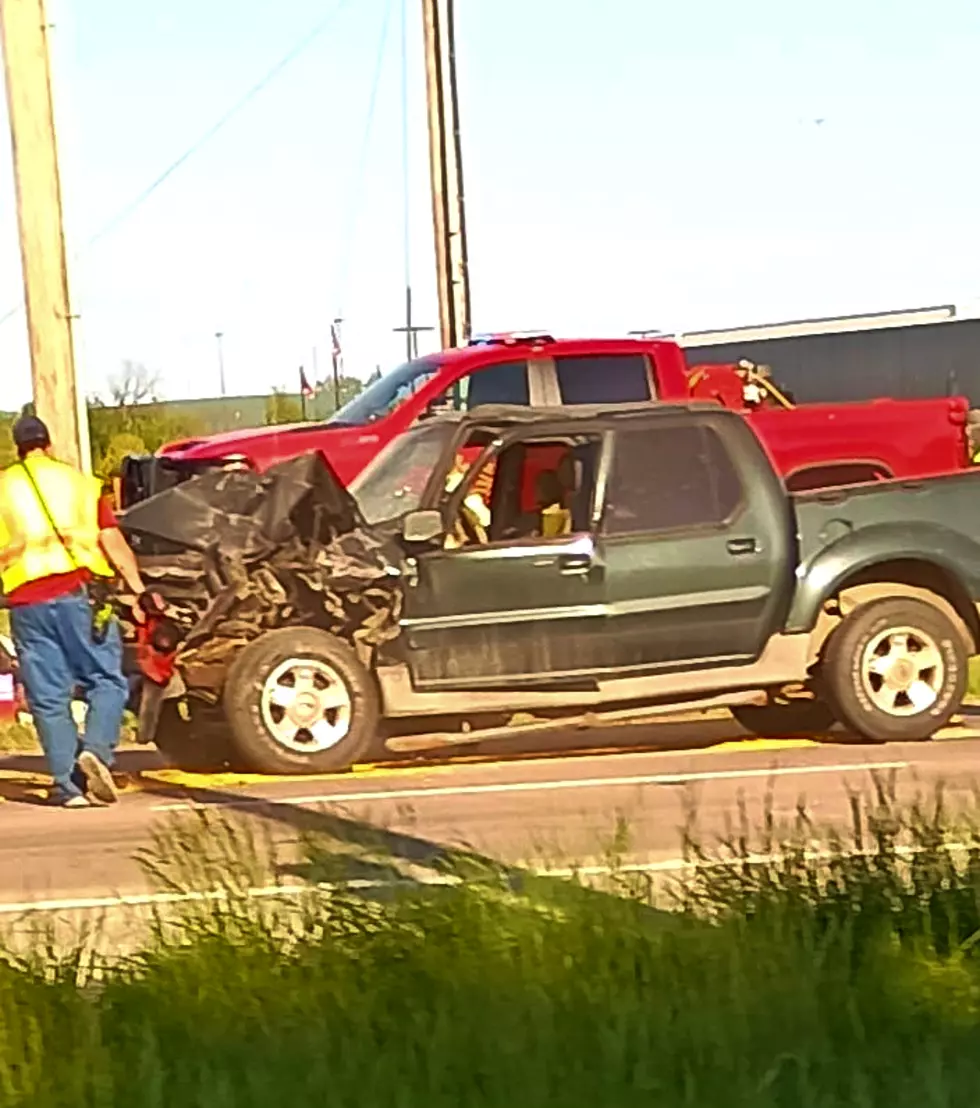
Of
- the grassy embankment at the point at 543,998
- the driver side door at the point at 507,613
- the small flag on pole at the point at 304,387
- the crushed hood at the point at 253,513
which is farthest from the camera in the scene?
the small flag on pole at the point at 304,387

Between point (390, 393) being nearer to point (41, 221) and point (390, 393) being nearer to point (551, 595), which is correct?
point (41, 221)

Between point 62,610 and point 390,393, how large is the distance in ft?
23.1

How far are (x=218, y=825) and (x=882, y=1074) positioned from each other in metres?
3.00

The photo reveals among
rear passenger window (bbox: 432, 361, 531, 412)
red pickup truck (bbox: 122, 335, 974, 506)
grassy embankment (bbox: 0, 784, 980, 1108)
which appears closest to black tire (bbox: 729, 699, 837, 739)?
red pickup truck (bbox: 122, 335, 974, 506)

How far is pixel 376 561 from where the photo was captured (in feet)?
39.7

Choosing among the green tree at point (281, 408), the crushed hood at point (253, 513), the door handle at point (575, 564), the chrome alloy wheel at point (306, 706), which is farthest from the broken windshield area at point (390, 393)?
the green tree at point (281, 408)

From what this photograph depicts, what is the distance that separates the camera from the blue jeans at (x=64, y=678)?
1134cm

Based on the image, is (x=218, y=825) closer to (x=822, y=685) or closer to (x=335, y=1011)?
(x=335, y=1011)

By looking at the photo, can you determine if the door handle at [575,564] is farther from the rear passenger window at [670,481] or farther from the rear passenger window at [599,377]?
the rear passenger window at [599,377]

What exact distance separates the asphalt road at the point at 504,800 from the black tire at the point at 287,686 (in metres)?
0.13

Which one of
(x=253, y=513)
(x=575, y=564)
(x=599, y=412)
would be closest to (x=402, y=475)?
(x=253, y=513)

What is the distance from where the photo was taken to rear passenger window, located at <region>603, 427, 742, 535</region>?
12477 millimetres

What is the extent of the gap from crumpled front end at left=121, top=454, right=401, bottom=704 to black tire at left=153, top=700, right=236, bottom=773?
426 mm

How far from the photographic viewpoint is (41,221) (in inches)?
549
